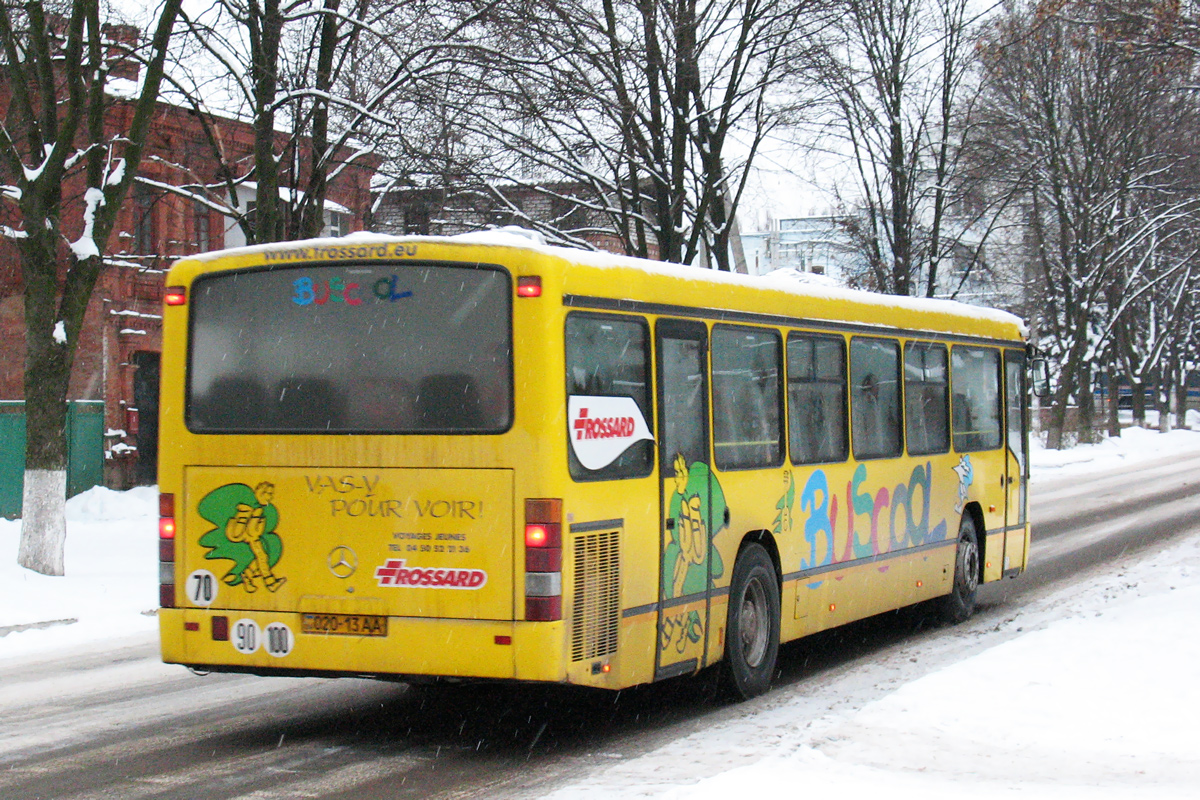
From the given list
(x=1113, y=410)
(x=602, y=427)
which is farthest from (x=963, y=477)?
(x=1113, y=410)

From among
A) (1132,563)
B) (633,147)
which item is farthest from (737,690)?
(633,147)

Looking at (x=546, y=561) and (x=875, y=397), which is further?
(x=875, y=397)

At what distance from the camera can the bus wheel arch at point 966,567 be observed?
13.0m

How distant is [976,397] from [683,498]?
5882 millimetres

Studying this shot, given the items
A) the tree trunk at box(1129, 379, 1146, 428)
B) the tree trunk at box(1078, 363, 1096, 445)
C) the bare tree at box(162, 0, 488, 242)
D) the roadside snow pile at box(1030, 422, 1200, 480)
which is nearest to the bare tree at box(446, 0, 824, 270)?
the bare tree at box(162, 0, 488, 242)

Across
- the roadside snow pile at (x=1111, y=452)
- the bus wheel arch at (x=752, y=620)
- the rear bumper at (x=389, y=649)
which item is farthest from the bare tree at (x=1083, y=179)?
the rear bumper at (x=389, y=649)

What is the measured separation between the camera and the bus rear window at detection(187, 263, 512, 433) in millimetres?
7434

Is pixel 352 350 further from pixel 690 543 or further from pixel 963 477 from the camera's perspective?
pixel 963 477

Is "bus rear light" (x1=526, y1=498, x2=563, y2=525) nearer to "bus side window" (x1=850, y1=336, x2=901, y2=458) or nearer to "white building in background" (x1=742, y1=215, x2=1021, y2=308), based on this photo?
"bus side window" (x1=850, y1=336, x2=901, y2=458)

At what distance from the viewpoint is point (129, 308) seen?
30406 mm

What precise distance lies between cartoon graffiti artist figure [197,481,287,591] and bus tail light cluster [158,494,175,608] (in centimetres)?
19

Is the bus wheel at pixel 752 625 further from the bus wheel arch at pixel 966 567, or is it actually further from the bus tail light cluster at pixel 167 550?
the bus wheel arch at pixel 966 567

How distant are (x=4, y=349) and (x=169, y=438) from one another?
24839mm

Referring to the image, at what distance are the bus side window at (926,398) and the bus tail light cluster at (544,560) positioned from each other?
535 centimetres
